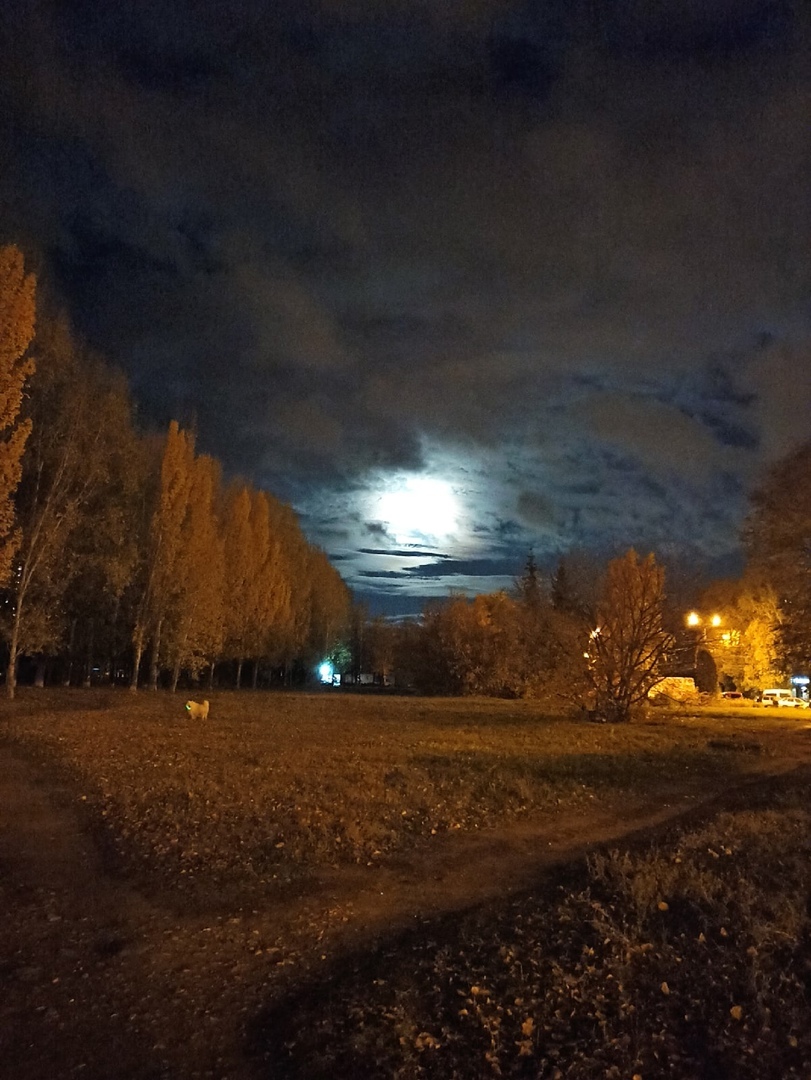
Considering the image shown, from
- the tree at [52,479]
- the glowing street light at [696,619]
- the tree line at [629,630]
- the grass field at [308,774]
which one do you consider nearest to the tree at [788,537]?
the tree line at [629,630]

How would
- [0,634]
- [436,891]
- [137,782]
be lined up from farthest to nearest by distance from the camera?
[0,634], [137,782], [436,891]

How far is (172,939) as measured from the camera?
6.39 meters

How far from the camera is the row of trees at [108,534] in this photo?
2659cm

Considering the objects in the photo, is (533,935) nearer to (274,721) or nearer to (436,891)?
(436,891)

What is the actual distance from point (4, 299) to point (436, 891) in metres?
21.6

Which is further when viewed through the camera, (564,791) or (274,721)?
(274,721)

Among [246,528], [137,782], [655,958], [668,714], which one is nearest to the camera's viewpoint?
[655,958]

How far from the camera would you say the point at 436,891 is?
7.84 metres

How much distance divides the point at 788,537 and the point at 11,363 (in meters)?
21.8

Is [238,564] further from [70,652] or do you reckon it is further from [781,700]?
[781,700]

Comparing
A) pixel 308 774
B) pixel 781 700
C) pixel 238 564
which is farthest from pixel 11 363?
pixel 781 700

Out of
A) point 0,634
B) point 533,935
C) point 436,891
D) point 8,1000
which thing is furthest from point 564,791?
point 0,634

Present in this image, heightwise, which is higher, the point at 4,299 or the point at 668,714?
the point at 4,299

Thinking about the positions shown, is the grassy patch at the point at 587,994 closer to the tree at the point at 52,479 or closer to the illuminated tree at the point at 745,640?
the tree at the point at 52,479
